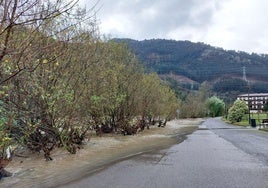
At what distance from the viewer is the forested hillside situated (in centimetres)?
14912

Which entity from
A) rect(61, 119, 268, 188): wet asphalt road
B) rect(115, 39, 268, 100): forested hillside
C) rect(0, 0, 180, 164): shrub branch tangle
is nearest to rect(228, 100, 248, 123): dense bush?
rect(0, 0, 180, 164): shrub branch tangle

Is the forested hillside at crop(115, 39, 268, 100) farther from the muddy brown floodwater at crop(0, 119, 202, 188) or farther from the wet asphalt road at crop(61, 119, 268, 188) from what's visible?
the wet asphalt road at crop(61, 119, 268, 188)

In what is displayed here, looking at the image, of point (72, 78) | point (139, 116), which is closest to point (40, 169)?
point (72, 78)

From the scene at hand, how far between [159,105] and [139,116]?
597cm

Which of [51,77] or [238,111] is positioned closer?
[51,77]

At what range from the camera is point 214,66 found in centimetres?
15475

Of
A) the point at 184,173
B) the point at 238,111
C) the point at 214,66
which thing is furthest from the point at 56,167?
the point at 214,66

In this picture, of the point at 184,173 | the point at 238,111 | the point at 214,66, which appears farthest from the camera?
the point at 214,66

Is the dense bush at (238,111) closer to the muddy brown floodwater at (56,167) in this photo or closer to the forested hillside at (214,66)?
the muddy brown floodwater at (56,167)

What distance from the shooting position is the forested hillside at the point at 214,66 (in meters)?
149

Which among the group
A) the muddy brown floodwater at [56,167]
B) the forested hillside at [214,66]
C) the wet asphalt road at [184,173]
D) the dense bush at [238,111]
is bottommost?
the muddy brown floodwater at [56,167]

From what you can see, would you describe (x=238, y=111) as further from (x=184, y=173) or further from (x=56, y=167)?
(x=184, y=173)

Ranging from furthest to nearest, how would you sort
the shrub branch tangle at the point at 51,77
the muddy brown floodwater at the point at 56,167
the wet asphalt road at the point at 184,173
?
the muddy brown floodwater at the point at 56,167 < the wet asphalt road at the point at 184,173 < the shrub branch tangle at the point at 51,77

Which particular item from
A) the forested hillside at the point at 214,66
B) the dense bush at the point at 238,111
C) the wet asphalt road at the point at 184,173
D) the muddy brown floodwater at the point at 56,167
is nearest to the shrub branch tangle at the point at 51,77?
the muddy brown floodwater at the point at 56,167
